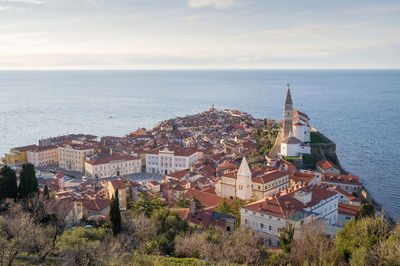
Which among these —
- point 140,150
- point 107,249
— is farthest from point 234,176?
point 140,150

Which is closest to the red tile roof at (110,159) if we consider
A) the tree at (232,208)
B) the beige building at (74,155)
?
the beige building at (74,155)

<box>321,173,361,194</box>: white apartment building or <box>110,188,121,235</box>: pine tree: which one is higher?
<box>110,188,121,235</box>: pine tree

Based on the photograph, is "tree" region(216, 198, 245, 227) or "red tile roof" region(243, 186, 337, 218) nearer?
"red tile roof" region(243, 186, 337, 218)

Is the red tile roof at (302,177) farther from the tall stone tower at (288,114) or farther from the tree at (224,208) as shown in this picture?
the tall stone tower at (288,114)

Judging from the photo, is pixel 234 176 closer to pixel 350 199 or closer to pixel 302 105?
pixel 350 199

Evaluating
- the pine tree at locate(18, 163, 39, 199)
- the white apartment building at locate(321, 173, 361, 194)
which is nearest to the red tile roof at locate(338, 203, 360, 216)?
the white apartment building at locate(321, 173, 361, 194)

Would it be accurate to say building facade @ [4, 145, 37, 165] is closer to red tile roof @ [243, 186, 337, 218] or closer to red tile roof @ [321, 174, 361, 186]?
red tile roof @ [243, 186, 337, 218]
